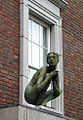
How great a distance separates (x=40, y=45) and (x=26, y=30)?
106 centimetres

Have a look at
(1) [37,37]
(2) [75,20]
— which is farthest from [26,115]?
(2) [75,20]

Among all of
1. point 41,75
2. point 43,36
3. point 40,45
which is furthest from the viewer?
point 43,36

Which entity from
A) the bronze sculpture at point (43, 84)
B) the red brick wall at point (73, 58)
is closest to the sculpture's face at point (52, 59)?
the bronze sculpture at point (43, 84)

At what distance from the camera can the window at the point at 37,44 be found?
1080 centimetres

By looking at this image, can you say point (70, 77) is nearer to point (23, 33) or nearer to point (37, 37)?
point (37, 37)

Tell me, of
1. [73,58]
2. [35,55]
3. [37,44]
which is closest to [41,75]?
[35,55]

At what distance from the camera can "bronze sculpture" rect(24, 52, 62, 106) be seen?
812 cm

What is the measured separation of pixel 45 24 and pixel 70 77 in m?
1.69

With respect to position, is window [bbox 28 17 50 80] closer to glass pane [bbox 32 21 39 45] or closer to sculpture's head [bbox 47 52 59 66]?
glass pane [bbox 32 21 39 45]

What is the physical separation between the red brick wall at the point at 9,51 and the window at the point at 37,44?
81 centimetres

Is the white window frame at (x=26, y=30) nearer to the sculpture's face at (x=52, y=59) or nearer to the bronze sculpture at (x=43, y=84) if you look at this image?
the bronze sculpture at (x=43, y=84)

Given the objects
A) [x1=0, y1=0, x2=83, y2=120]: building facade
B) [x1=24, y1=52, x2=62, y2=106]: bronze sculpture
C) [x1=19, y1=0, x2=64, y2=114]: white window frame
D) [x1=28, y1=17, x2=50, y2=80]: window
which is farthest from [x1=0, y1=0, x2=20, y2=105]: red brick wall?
[x1=24, y1=52, x2=62, y2=106]: bronze sculpture

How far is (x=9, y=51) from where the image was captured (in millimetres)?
9766

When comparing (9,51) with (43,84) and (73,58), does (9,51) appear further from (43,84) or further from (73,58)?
(73,58)
